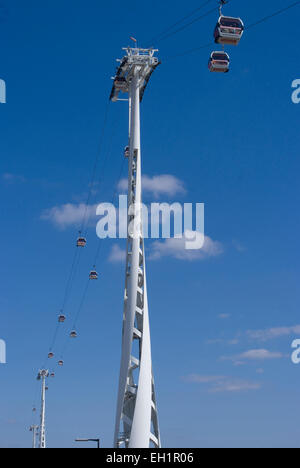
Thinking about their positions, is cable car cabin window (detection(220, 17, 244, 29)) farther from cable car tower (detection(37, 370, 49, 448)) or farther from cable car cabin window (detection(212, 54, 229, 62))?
cable car tower (detection(37, 370, 49, 448))

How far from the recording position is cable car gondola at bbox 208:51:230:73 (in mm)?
26156

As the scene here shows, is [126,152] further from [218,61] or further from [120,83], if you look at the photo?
[218,61]

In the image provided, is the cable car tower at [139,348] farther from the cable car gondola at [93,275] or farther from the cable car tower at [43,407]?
the cable car tower at [43,407]

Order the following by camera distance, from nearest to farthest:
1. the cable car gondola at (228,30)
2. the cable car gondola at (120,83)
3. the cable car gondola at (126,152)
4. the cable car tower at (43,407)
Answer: the cable car gondola at (228,30) → the cable car gondola at (126,152) → the cable car gondola at (120,83) → the cable car tower at (43,407)

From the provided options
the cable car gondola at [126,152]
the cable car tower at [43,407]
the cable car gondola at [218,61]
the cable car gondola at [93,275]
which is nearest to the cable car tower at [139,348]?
the cable car gondola at [126,152]

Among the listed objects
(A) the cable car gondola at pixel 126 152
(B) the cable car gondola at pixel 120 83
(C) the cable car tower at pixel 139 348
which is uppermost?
(B) the cable car gondola at pixel 120 83

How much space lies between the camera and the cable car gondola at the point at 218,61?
2616cm

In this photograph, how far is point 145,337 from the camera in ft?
104

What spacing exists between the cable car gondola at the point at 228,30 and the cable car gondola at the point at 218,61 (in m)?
1.25

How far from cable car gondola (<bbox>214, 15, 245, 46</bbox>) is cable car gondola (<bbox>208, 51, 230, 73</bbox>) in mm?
1247

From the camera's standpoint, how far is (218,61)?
26.2m

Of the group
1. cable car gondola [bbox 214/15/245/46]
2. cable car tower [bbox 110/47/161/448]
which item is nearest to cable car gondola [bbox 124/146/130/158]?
cable car tower [bbox 110/47/161/448]
